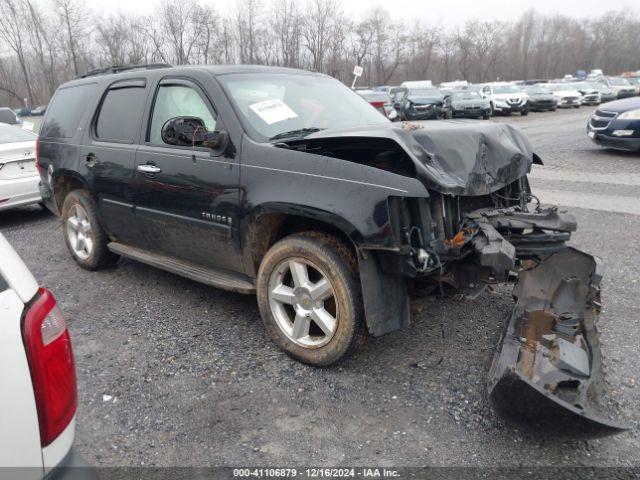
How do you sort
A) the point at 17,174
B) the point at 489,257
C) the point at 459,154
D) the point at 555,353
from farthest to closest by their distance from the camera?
the point at 17,174 → the point at 459,154 → the point at 555,353 → the point at 489,257

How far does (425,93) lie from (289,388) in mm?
22609

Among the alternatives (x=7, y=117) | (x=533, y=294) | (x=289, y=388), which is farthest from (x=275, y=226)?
(x=7, y=117)

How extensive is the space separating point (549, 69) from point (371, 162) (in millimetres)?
98803

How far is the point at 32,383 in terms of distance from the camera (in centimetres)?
145

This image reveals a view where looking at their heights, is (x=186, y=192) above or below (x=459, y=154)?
below

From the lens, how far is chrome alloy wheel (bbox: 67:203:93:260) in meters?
4.95

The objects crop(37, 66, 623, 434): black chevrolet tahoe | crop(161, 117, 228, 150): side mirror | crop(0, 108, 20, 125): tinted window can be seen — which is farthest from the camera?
crop(0, 108, 20, 125): tinted window

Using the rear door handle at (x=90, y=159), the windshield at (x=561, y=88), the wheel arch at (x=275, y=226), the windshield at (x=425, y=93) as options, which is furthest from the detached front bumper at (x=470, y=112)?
the wheel arch at (x=275, y=226)

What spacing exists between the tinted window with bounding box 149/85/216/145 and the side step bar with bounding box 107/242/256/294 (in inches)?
38.9

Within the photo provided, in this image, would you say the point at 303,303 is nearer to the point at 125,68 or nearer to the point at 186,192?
the point at 186,192

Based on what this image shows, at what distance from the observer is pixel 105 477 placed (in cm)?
236

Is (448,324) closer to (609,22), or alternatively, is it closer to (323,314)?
(323,314)

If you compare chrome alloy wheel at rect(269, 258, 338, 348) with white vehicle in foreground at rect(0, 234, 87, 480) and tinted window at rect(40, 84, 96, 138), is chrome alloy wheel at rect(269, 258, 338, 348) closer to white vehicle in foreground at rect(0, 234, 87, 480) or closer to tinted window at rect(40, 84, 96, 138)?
white vehicle in foreground at rect(0, 234, 87, 480)

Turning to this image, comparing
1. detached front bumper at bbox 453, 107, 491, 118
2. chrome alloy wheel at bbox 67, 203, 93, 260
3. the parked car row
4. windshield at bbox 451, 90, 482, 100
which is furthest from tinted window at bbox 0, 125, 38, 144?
windshield at bbox 451, 90, 482, 100
